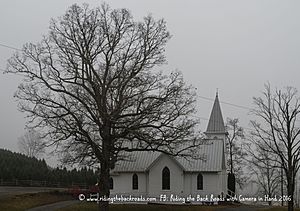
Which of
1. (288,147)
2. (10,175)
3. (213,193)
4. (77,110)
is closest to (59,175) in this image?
(10,175)

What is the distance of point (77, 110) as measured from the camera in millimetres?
35375

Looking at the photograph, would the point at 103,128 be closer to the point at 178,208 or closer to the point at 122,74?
the point at 122,74

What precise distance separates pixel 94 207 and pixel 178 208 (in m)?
7.23

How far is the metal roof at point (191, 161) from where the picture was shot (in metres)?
52.1

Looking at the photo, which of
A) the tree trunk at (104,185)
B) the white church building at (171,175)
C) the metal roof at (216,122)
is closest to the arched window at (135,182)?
the white church building at (171,175)

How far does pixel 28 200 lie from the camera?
44156mm

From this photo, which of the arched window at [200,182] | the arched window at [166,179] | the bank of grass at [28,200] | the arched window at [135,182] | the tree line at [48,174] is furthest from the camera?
the tree line at [48,174]

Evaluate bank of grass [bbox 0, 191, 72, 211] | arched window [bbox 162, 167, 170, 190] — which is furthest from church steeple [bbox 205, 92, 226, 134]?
bank of grass [bbox 0, 191, 72, 211]

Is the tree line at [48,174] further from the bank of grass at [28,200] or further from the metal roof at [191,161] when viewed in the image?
the bank of grass at [28,200]

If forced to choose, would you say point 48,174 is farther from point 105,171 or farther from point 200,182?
point 105,171

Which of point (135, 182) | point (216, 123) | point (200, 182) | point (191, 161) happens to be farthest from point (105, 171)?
point (216, 123)

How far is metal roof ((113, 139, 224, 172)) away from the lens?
5209cm

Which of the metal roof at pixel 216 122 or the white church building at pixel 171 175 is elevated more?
the metal roof at pixel 216 122

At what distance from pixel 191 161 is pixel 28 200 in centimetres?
1770
